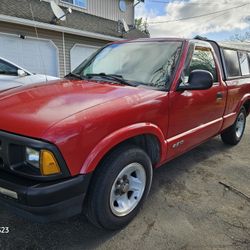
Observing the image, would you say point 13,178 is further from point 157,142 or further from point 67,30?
point 67,30

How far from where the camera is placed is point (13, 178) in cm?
205

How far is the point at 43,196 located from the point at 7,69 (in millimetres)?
5145

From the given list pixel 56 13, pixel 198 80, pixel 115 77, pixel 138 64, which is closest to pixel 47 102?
pixel 115 77

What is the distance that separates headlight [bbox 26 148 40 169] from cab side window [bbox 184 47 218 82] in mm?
1972

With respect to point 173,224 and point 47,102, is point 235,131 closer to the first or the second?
point 173,224

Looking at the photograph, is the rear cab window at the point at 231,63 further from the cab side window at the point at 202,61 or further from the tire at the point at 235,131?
the tire at the point at 235,131

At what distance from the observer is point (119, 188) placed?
2576mm

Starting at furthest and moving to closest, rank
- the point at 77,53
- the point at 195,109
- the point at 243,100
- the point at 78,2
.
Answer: the point at 78,2, the point at 77,53, the point at 243,100, the point at 195,109

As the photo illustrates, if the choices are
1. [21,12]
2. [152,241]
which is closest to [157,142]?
[152,241]

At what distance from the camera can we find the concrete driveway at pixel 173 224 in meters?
2.43

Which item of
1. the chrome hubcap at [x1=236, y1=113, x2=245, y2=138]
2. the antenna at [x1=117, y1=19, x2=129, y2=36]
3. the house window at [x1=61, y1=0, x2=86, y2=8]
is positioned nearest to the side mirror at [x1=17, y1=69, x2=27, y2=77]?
the chrome hubcap at [x1=236, y1=113, x2=245, y2=138]

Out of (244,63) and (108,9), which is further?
(108,9)

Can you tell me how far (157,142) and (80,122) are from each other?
1.11 metres

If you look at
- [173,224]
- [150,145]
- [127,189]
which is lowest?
[173,224]
